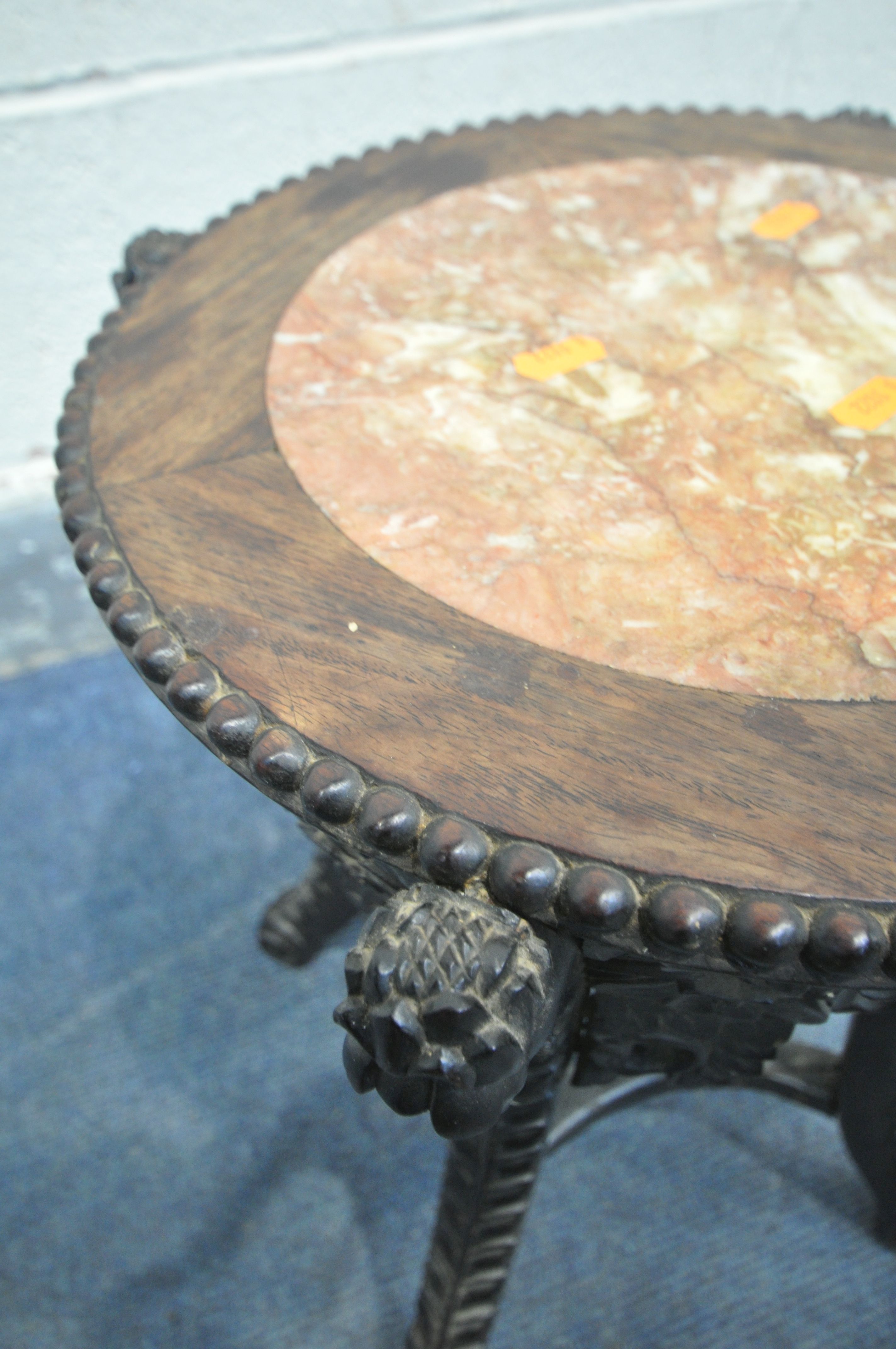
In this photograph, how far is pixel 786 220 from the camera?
0.92 m

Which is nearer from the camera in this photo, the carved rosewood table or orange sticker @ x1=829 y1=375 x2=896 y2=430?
the carved rosewood table

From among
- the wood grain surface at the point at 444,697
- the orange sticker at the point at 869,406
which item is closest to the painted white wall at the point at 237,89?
the wood grain surface at the point at 444,697

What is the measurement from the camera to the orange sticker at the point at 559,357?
74 cm

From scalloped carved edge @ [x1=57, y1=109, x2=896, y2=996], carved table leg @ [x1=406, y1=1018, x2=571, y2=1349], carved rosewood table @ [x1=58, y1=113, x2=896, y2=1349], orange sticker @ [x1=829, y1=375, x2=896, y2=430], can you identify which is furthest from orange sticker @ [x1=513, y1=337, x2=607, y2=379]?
carved table leg @ [x1=406, y1=1018, x2=571, y2=1349]

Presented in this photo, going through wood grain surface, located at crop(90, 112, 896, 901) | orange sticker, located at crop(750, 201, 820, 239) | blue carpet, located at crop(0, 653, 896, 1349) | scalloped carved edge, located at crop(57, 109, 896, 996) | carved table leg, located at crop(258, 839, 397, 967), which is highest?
orange sticker, located at crop(750, 201, 820, 239)

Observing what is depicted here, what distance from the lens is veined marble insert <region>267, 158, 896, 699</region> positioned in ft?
1.86

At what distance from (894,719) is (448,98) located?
133 centimetres

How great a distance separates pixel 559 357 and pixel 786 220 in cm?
33

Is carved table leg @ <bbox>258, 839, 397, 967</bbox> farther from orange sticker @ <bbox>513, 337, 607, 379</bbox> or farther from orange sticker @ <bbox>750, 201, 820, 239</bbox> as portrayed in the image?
orange sticker @ <bbox>750, 201, 820, 239</bbox>

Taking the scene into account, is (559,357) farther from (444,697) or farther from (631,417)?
(444,697)

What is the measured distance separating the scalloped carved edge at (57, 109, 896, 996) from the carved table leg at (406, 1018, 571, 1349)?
0.92 ft

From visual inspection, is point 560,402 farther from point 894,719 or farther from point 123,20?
point 123,20

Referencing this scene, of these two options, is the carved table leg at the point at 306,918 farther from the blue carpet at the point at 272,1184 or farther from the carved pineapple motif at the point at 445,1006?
the carved pineapple motif at the point at 445,1006

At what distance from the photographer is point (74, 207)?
4.38 feet
